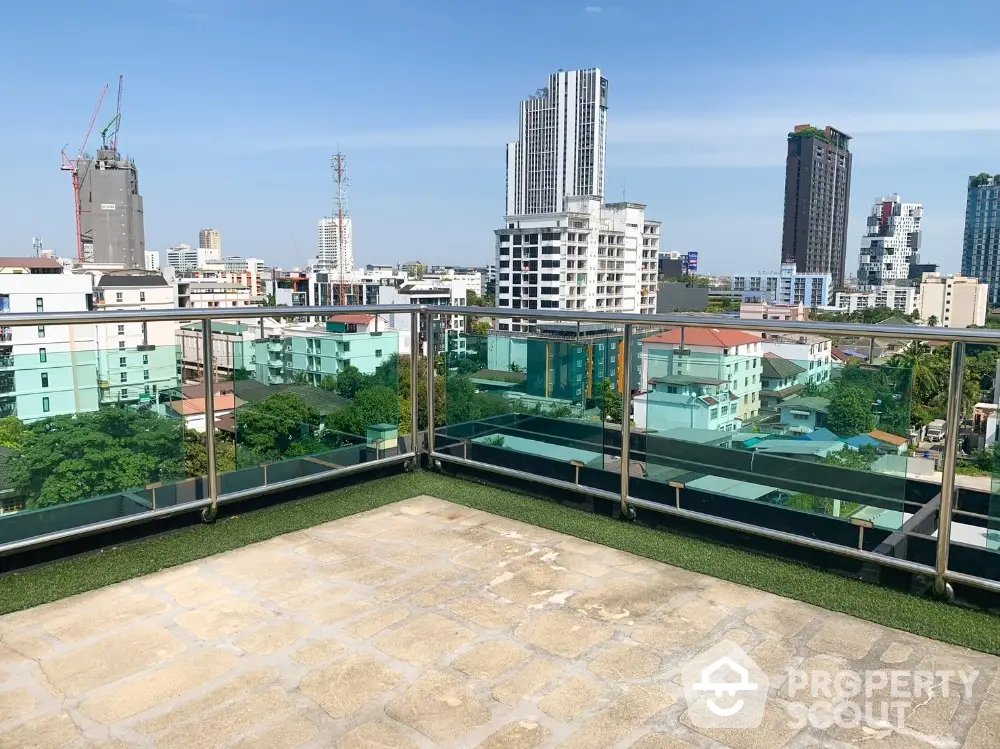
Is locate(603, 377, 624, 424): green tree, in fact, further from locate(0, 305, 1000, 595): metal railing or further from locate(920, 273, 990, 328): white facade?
locate(920, 273, 990, 328): white facade

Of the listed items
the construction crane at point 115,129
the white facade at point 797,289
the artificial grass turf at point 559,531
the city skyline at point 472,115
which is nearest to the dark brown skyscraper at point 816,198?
the city skyline at point 472,115

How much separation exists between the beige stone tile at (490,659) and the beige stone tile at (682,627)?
426mm

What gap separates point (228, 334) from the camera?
348 cm

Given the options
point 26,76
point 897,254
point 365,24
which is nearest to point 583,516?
point 365,24

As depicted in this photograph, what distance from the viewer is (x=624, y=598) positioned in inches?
106

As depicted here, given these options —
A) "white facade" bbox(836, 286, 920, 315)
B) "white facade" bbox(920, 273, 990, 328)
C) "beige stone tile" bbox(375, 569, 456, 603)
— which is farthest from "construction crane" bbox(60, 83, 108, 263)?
"beige stone tile" bbox(375, 569, 456, 603)

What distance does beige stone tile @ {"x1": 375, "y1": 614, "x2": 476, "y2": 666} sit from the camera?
2.25 m

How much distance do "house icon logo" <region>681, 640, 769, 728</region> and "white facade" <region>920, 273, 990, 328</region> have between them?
99.6 meters

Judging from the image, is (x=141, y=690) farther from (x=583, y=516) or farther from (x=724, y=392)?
(x=724, y=392)

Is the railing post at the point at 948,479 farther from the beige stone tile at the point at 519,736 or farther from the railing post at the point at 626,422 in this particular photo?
the beige stone tile at the point at 519,736

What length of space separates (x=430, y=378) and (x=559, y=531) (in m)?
1.51

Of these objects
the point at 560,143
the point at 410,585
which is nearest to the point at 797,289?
the point at 560,143

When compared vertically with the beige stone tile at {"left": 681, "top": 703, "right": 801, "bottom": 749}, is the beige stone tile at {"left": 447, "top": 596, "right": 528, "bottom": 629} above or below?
below

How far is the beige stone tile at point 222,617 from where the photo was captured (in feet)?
7.91
